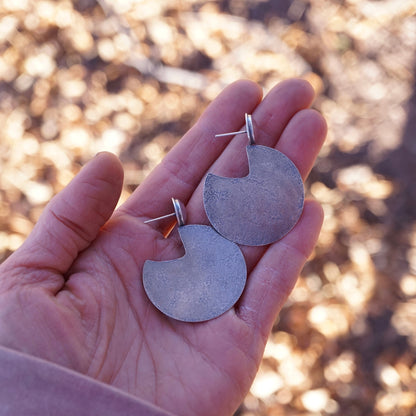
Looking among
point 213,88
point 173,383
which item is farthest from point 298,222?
point 213,88

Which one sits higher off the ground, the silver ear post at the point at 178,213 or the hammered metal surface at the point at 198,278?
the silver ear post at the point at 178,213

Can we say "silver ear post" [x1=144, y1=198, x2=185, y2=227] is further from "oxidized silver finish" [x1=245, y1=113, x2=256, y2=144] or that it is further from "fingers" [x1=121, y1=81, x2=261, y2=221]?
"oxidized silver finish" [x1=245, y1=113, x2=256, y2=144]

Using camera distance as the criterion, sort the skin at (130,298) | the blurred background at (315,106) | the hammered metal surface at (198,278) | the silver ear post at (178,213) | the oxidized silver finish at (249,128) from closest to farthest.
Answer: the skin at (130,298)
the hammered metal surface at (198,278)
the silver ear post at (178,213)
the oxidized silver finish at (249,128)
the blurred background at (315,106)

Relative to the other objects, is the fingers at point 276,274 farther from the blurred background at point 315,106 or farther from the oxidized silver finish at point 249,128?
the blurred background at point 315,106

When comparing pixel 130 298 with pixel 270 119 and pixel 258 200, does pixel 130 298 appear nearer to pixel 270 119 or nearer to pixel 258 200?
pixel 258 200

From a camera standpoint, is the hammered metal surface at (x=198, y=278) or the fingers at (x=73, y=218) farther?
the hammered metal surface at (x=198, y=278)

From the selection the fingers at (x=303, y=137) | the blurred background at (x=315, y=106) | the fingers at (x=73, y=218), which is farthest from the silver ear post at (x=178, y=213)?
the blurred background at (x=315, y=106)
